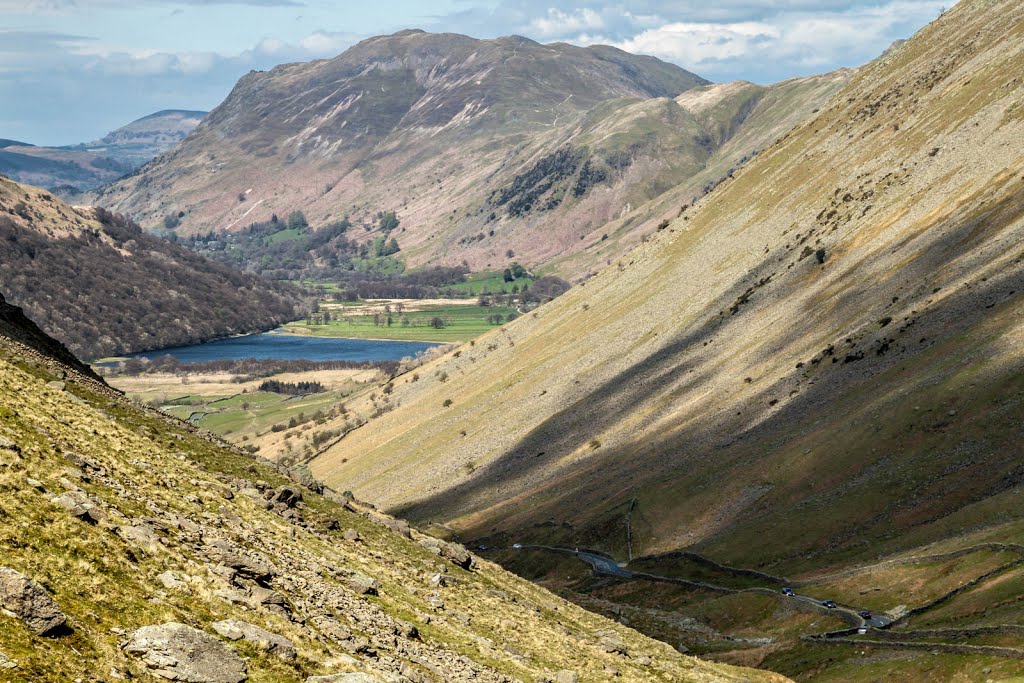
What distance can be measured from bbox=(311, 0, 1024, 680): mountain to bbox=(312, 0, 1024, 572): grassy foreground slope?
1.18 ft

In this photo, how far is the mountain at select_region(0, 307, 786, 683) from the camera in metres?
23.5

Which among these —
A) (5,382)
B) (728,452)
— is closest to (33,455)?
(5,382)

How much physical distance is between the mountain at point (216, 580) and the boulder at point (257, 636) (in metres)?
0.05

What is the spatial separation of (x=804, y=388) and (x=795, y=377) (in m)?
4.25

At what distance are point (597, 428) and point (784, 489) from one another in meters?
45.7

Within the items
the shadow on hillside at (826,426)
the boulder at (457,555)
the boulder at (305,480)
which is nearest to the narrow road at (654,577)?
the shadow on hillside at (826,426)

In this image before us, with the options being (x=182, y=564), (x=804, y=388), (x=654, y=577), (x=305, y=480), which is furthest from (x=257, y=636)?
(x=804, y=388)

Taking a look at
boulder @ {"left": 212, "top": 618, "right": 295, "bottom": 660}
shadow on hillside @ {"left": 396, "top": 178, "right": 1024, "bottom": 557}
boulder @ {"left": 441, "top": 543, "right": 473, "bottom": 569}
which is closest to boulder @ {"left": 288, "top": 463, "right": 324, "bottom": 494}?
boulder @ {"left": 441, "top": 543, "right": 473, "bottom": 569}

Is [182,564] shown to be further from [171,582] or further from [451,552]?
[451,552]

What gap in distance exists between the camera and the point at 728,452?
10575 cm

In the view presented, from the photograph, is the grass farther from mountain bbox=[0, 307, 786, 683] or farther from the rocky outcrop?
the rocky outcrop

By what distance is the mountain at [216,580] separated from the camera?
23.5m

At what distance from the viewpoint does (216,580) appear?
30.0m

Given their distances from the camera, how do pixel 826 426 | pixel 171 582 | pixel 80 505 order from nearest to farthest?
pixel 171 582 < pixel 80 505 < pixel 826 426
